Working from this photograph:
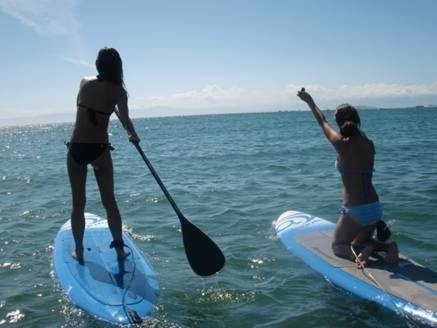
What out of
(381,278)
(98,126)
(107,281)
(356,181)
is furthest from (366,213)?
(98,126)

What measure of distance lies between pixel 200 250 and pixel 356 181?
1.87 metres

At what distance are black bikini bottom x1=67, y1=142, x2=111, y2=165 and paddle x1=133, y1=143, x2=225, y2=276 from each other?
1.54ft

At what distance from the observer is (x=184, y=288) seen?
5.70 meters

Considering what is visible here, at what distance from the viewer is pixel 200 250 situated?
212 inches

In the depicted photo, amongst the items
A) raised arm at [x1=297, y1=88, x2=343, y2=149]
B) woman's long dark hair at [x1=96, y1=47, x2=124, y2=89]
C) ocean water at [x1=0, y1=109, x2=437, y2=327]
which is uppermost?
woman's long dark hair at [x1=96, y1=47, x2=124, y2=89]

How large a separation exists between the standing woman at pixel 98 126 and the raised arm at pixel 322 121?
6.55ft

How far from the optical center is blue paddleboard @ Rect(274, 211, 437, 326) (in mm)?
4590

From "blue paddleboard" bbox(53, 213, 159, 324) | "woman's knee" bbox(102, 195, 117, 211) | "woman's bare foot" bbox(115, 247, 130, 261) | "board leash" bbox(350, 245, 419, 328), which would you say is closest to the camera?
"board leash" bbox(350, 245, 419, 328)

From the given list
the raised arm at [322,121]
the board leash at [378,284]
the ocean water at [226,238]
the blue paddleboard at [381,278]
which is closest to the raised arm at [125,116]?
the ocean water at [226,238]

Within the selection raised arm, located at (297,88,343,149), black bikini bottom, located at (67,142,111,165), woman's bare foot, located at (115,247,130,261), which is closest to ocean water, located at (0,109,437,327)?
woman's bare foot, located at (115,247,130,261)

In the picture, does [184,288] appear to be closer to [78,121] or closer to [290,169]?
[78,121]

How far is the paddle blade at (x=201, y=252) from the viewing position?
209 inches

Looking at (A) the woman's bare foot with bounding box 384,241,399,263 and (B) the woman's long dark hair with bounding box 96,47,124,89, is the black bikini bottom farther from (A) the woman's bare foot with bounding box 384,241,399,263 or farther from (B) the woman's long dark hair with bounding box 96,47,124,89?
(A) the woman's bare foot with bounding box 384,241,399,263

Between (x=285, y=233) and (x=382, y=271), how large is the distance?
189 cm
